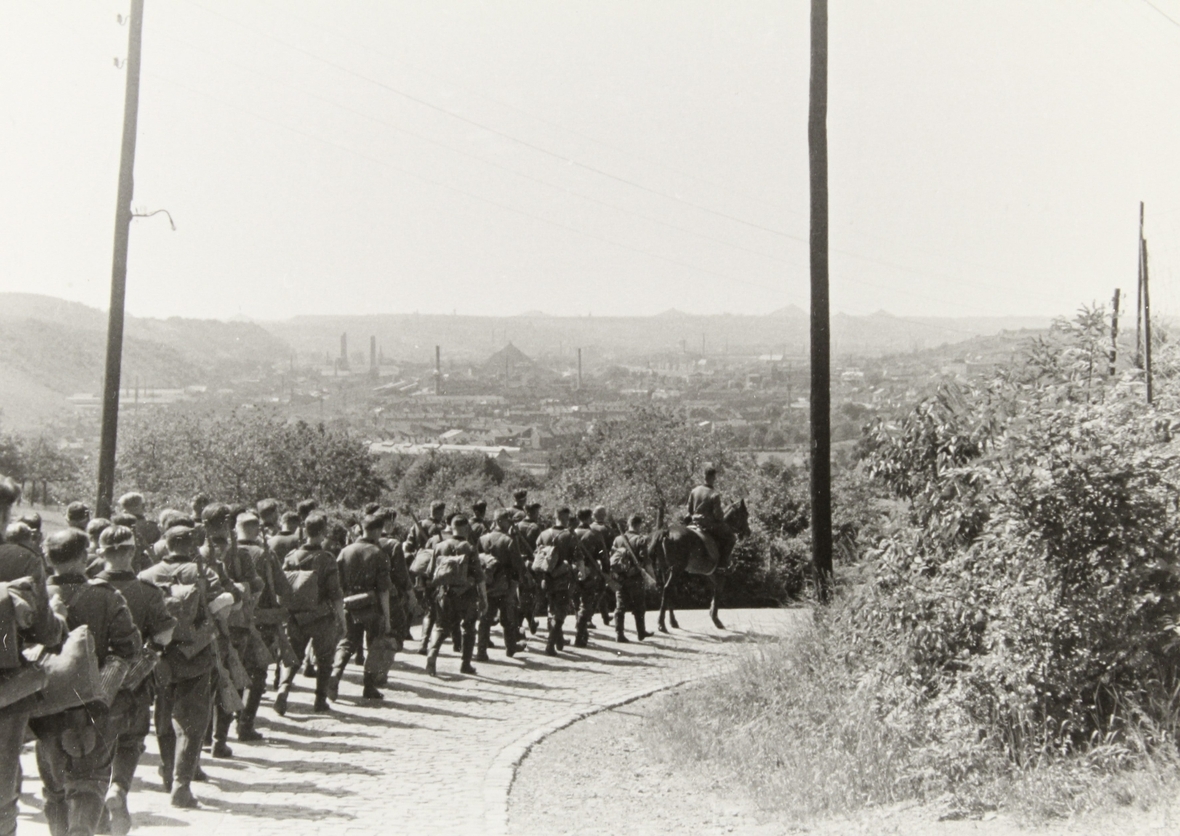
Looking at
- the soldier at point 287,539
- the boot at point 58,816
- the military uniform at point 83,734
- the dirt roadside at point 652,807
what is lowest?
the dirt roadside at point 652,807

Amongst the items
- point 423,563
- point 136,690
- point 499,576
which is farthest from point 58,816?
point 499,576

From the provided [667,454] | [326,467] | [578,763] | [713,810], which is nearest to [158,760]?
[578,763]

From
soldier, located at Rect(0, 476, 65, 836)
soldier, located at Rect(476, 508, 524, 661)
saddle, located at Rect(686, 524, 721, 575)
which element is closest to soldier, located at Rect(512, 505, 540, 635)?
soldier, located at Rect(476, 508, 524, 661)

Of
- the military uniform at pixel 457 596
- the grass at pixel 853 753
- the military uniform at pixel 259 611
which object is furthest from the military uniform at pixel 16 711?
the military uniform at pixel 457 596

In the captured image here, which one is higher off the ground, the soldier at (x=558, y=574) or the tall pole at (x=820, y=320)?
the tall pole at (x=820, y=320)

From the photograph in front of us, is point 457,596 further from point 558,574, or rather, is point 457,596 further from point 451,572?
point 558,574

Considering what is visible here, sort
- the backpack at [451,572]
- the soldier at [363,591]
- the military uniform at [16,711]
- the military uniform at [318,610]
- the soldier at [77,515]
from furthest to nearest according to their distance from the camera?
the backpack at [451,572] < the soldier at [363,591] < the military uniform at [318,610] < the soldier at [77,515] < the military uniform at [16,711]

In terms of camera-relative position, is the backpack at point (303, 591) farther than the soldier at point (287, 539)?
No

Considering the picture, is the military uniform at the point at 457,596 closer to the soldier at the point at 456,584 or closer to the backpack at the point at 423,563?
the soldier at the point at 456,584
